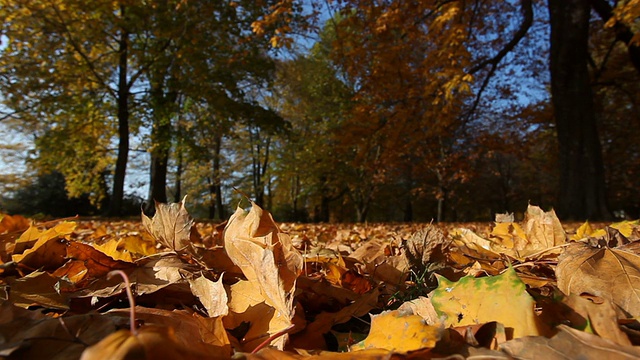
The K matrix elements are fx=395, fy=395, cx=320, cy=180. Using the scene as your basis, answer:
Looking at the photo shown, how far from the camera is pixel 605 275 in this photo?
2.30ft

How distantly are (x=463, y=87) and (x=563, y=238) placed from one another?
5.94m

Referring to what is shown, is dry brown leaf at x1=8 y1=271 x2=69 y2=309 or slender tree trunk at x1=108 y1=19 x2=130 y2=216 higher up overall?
slender tree trunk at x1=108 y1=19 x2=130 y2=216

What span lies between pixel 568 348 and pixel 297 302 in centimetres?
39

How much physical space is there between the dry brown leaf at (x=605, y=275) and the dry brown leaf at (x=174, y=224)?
2.66ft

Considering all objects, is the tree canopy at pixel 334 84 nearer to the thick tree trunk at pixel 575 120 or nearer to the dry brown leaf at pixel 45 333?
the thick tree trunk at pixel 575 120

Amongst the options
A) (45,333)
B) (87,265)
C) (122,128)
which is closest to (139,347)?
(45,333)

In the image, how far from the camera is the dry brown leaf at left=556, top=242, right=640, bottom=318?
66 centimetres

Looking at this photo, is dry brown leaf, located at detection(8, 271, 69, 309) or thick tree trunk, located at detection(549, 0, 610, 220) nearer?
dry brown leaf, located at detection(8, 271, 69, 309)

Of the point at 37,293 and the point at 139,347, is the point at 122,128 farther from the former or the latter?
the point at 139,347

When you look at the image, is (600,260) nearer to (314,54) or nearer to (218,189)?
(314,54)

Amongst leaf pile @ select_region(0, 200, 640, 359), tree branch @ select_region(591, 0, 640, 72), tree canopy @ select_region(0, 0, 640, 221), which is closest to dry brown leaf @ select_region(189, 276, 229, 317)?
leaf pile @ select_region(0, 200, 640, 359)

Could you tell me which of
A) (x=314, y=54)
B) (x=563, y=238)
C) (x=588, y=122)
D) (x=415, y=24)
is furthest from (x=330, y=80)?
(x=563, y=238)

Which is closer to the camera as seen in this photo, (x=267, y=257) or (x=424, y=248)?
(x=267, y=257)

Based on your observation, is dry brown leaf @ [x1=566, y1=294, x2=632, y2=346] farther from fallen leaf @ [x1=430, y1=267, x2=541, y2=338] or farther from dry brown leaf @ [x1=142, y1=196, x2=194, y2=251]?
dry brown leaf @ [x1=142, y1=196, x2=194, y2=251]
